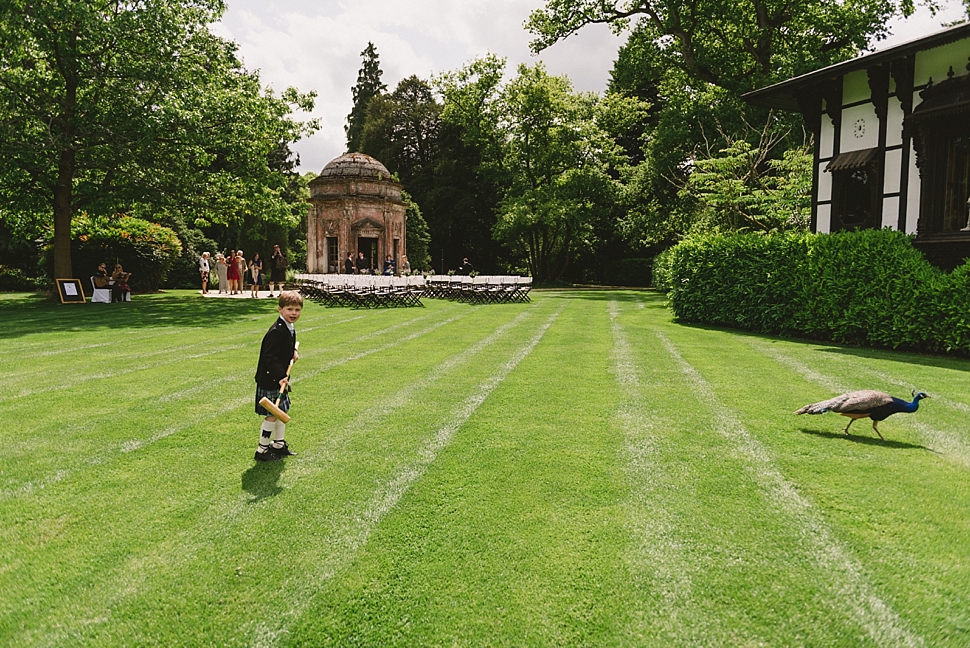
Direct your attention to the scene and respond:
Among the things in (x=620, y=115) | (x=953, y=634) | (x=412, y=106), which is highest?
(x=412, y=106)

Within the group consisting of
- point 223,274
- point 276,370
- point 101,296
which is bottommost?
point 101,296

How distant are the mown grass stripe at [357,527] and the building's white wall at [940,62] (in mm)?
13303

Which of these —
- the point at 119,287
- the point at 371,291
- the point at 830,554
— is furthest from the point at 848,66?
the point at 119,287

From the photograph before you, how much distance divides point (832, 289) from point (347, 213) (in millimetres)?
23327

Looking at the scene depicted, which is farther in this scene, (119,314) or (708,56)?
(708,56)

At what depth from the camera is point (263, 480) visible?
4355mm

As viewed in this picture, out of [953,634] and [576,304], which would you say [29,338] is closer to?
[953,634]

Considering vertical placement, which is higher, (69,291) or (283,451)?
(69,291)

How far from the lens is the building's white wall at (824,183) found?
50.6 ft

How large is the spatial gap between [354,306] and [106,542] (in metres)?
16.5

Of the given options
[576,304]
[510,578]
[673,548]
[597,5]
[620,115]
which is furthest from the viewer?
[620,115]

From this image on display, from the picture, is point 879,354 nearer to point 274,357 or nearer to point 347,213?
point 274,357

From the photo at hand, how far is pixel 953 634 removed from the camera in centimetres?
267

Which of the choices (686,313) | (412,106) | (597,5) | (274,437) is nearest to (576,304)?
(686,313)
